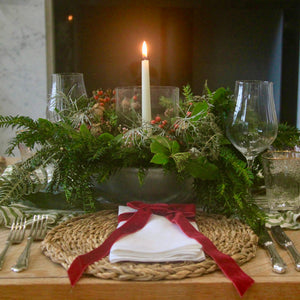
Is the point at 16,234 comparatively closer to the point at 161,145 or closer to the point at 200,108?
the point at 161,145

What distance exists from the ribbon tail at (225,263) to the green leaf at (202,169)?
3.8 inches

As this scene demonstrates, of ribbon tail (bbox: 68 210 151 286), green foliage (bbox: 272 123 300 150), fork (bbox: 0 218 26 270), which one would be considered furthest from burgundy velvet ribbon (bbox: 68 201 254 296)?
green foliage (bbox: 272 123 300 150)

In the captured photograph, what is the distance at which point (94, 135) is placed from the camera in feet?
2.54

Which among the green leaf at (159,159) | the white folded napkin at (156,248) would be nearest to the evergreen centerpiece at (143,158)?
the green leaf at (159,159)

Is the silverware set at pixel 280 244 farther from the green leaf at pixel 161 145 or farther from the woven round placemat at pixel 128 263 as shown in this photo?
the green leaf at pixel 161 145

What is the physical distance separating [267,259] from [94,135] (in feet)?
1.23

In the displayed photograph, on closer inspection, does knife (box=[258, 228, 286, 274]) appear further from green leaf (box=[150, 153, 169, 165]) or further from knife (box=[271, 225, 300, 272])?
green leaf (box=[150, 153, 169, 165])

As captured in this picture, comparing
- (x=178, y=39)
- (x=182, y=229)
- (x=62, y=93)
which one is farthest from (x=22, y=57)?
(x=182, y=229)

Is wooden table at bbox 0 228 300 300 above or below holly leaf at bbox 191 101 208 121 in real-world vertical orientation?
below

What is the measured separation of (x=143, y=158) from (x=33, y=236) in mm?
214

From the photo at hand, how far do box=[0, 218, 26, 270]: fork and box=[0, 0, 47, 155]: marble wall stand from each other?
1613 millimetres

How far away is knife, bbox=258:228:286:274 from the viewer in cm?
53

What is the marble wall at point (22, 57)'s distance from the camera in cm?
224

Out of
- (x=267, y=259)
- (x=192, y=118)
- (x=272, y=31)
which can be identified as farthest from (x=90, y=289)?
(x=272, y=31)
